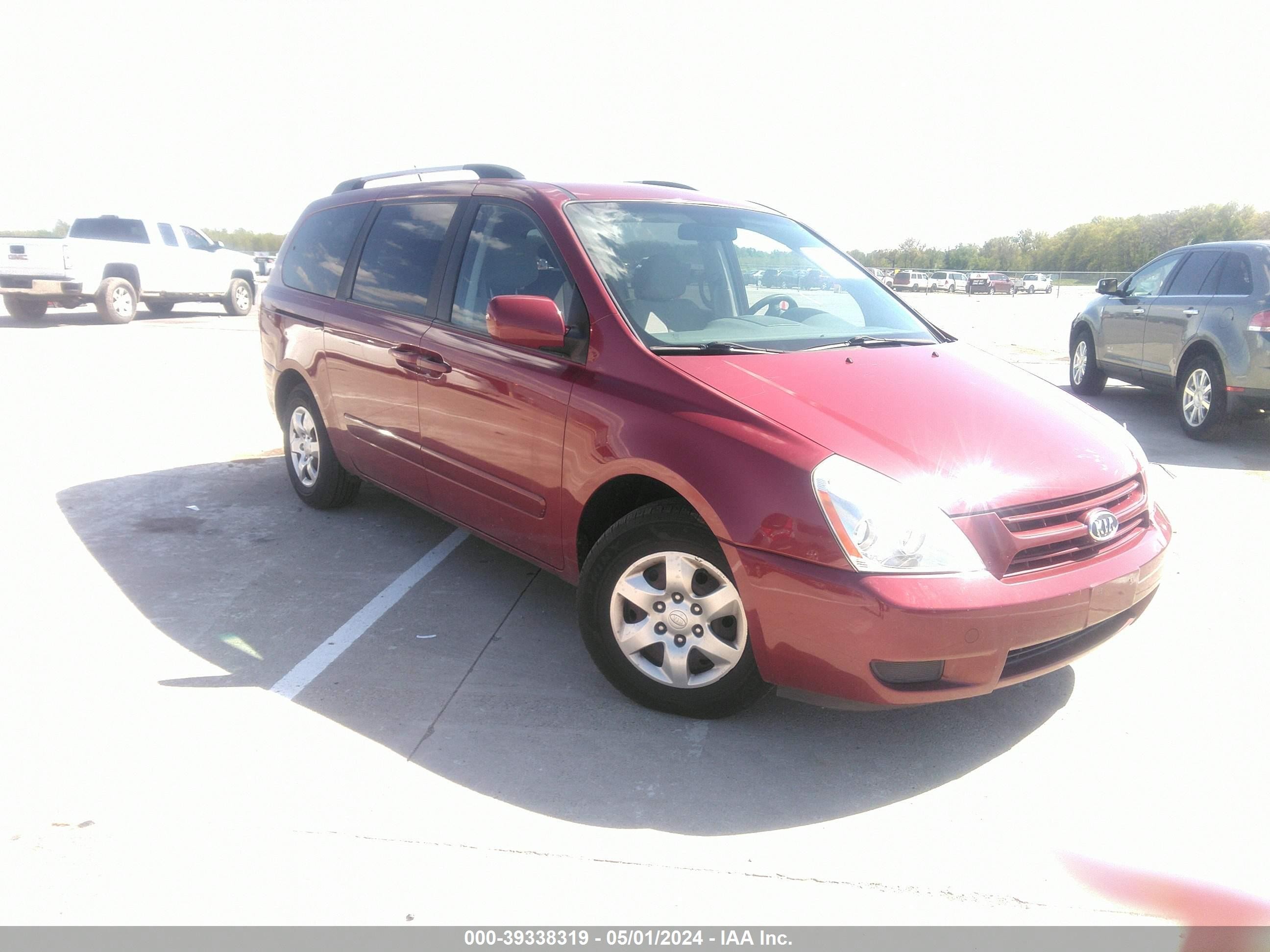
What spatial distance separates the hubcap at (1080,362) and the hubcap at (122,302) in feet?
53.4

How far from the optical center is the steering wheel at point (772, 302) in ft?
14.1

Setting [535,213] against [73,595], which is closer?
[535,213]

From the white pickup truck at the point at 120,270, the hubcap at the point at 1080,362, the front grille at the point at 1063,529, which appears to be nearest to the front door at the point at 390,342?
the front grille at the point at 1063,529

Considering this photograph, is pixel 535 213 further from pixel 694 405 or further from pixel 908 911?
pixel 908 911

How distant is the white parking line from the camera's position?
12.3ft

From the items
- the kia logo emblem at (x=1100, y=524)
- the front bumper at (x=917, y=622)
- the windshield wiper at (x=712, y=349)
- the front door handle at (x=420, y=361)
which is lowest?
the front bumper at (x=917, y=622)

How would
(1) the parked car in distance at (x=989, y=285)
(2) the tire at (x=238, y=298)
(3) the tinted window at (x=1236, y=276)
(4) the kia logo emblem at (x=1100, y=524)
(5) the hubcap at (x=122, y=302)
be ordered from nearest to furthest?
(4) the kia logo emblem at (x=1100, y=524) < (3) the tinted window at (x=1236, y=276) < (5) the hubcap at (x=122, y=302) < (2) the tire at (x=238, y=298) < (1) the parked car in distance at (x=989, y=285)

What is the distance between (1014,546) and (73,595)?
4.13 meters

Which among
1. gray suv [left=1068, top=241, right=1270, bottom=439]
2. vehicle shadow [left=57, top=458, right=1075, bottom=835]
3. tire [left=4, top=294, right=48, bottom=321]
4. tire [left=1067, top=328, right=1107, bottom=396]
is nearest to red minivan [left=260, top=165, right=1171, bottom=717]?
vehicle shadow [left=57, top=458, right=1075, bottom=835]

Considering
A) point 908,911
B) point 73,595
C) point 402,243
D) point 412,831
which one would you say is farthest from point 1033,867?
point 73,595

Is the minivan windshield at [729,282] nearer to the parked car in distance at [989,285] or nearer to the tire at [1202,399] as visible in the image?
the tire at [1202,399]

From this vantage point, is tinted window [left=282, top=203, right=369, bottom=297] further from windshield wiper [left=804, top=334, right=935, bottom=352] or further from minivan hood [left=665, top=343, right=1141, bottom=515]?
windshield wiper [left=804, top=334, right=935, bottom=352]

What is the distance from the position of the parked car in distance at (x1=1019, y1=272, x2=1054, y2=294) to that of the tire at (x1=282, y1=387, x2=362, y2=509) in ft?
181

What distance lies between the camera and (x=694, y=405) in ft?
10.8
